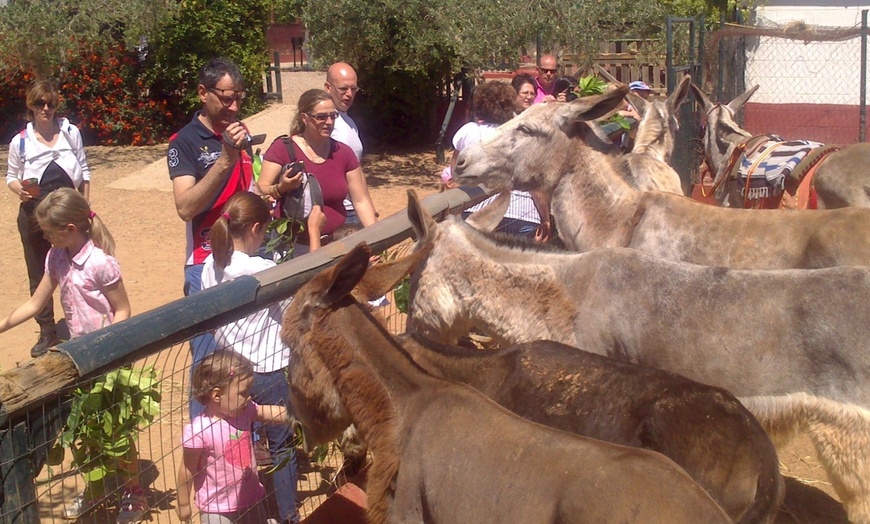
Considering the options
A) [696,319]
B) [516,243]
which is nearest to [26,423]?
[516,243]

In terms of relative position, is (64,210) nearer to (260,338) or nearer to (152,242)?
(260,338)

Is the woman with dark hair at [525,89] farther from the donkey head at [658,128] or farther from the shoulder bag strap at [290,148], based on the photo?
the shoulder bag strap at [290,148]

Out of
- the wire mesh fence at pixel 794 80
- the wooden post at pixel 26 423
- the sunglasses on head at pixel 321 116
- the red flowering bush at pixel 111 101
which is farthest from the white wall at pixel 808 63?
the wooden post at pixel 26 423

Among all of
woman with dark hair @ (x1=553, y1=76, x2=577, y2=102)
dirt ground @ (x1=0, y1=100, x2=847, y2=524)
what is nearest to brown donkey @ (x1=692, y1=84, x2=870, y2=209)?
woman with dark hair @ (x1=553, y1=76, x2=577, y2=102)

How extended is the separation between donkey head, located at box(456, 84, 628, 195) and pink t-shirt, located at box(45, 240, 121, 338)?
2.28 m

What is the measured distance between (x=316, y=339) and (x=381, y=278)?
0.39 meters

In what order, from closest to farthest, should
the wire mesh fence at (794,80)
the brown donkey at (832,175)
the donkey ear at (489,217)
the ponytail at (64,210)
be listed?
the donkey ear at (489,217), the ponytail at (64,210), the brown donkey at (832,175), the wire mesh fence at (794,80)

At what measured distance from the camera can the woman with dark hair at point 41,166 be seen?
25.0 ft

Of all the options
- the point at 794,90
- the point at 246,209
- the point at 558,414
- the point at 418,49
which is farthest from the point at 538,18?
the point at 558,414

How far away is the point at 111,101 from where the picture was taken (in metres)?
20.1

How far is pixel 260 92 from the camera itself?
21.6 m

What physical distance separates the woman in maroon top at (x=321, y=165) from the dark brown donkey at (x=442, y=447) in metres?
2.19

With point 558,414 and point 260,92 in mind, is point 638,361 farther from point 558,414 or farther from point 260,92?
point 260,92

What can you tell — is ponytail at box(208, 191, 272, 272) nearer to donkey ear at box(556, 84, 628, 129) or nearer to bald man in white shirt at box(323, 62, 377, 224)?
bald man in white shirt at box(323, 62, 377, 224)
